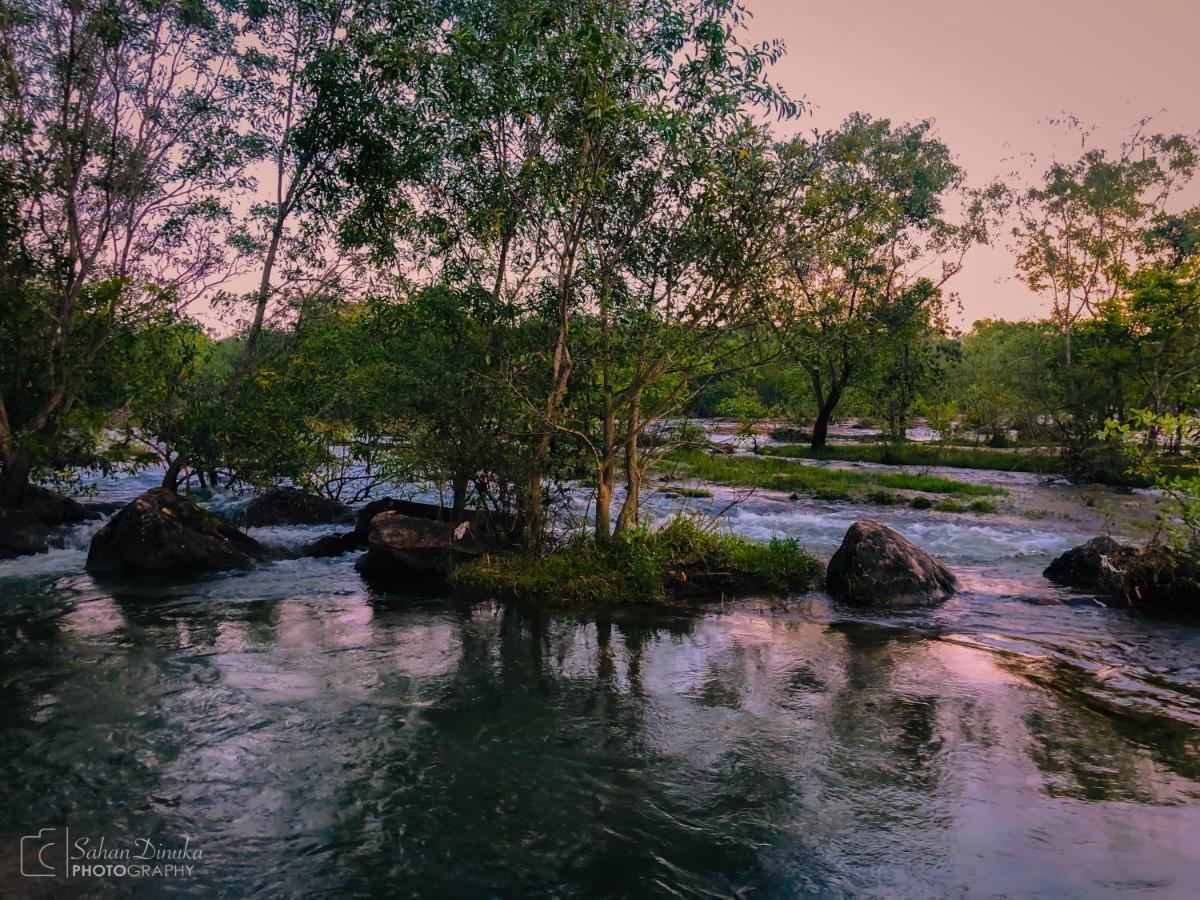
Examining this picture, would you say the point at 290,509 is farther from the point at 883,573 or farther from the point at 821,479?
the point at 821,479

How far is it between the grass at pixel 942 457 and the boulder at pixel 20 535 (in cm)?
2832

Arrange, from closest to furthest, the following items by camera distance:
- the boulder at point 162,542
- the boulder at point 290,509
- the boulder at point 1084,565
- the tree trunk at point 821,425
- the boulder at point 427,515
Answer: the boulder at point 1084,565, the boulder at point 162,542, the boulder at point 427,515, the boulder at point 290,509, the tree trunk at point 821,425

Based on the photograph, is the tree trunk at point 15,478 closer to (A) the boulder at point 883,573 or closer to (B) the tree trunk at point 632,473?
(B) the tree trunk at point 632,473

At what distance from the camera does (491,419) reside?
1299 cm

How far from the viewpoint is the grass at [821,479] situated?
24672mm

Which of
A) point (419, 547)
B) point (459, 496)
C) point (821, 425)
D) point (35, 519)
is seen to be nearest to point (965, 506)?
point (459, 496)

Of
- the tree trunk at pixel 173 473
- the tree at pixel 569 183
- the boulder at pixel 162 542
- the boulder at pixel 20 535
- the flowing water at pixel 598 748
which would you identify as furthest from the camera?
the tree trunk at pixel 173 473

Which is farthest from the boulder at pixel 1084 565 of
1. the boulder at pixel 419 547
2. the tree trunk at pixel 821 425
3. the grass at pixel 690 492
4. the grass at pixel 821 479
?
the tree trunk at pixel 821 425

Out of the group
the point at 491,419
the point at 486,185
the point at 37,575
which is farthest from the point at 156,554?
the point at 486,185

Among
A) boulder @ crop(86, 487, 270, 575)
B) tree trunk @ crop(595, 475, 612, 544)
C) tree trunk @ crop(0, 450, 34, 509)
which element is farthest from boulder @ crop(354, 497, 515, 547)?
tree trunk @ crop(0, 450, 34, 509)

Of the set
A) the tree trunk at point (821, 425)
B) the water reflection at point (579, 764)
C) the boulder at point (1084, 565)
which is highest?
the tree trunk at point (821, 425)

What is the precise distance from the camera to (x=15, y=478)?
15906mm

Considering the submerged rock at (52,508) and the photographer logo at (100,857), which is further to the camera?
the submerged rock at (52,508)

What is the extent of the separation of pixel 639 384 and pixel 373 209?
242 inches
